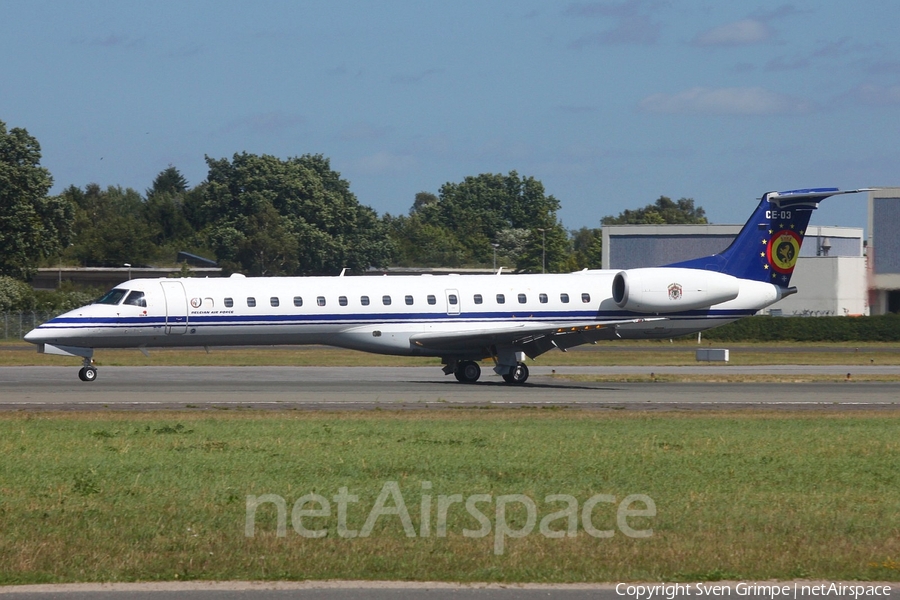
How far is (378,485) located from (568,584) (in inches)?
157

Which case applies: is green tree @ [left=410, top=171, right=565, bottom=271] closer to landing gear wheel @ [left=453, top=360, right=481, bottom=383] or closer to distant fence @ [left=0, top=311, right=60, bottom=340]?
distant fence @ [left=0, top=311, right=60, bottom=340]

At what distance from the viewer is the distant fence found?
2370 inches

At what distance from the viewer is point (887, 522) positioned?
10633mm

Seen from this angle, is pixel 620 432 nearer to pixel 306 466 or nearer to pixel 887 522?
pixel 306 466

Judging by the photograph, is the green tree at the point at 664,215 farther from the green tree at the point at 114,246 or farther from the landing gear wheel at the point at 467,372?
the landing gear wheel at the point at 467,372

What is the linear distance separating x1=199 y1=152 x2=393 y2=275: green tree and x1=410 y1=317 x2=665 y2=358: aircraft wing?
64.0m

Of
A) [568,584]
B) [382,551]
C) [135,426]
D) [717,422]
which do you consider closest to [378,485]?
[382,551]

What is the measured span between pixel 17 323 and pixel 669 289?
40348mm

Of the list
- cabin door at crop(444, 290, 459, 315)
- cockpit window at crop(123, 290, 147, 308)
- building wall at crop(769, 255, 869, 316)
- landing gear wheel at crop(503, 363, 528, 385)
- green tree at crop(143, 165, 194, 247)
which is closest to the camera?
cockpit window at crop(123, 290, 147, 308)

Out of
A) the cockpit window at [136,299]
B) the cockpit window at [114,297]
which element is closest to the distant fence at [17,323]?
the cockpit window at [114,297]

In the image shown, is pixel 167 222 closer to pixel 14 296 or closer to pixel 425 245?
pixel 425 245

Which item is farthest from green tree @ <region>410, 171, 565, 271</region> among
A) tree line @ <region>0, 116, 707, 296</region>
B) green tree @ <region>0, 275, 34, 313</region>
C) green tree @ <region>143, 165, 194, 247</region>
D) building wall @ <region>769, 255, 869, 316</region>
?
green tree @ <region>0, 275, 34, 313</region>

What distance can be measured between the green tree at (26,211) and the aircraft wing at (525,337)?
46828 mm

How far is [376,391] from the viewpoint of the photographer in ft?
94.3
